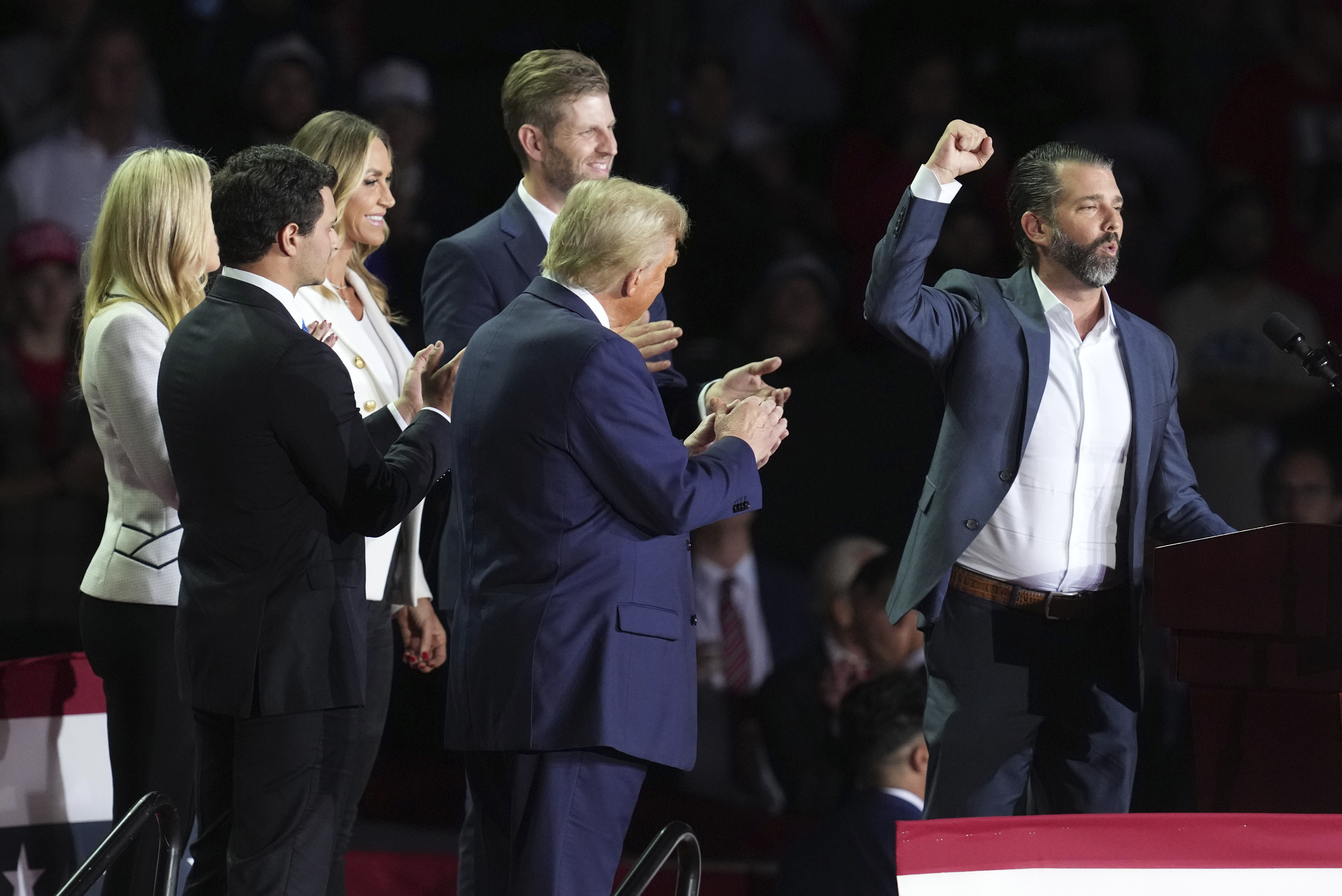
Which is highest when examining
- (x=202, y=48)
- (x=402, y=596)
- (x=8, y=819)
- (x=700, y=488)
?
(x=202, y=48)

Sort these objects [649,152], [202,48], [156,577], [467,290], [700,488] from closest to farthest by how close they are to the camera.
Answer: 1. [700,488]
2. [156,577]
3. [467,290]
4. [649,152]
5. [202,48]

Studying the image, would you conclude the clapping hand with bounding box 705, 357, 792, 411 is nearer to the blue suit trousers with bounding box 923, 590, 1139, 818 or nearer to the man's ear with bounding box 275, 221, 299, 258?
the blue suit trousers with bounding box 923, 590, 1139, 818

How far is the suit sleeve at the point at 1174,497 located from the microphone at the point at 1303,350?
9.8 inches

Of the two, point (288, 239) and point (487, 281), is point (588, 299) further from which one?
point (487, 281)

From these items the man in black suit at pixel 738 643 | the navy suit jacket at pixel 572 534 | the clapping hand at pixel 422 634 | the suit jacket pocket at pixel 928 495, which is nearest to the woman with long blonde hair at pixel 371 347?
the clapping hand at pixel 422 634

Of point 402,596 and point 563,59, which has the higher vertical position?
point 563,59

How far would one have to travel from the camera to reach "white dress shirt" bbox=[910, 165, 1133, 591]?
279 centimetres

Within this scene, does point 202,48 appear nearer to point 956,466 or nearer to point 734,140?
point 734,140

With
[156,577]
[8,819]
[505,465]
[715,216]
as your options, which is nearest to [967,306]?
[505,465]

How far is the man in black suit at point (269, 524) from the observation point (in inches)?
92.5

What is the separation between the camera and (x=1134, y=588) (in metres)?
2.81

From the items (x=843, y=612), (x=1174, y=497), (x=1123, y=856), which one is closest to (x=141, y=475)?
(x=1123, y=856)

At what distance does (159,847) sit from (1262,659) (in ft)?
5.83

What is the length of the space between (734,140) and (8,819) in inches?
144
